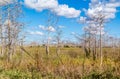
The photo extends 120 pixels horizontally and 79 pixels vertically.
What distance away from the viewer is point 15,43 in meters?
38.7

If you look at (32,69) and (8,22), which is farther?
(8,22)

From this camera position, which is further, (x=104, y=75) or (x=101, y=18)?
(x=101, y=18)

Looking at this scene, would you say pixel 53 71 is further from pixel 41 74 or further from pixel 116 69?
pixel 116 69

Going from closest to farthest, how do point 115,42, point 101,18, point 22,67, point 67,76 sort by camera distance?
point 67,76
point 22,67
point 101,18
point 115,42

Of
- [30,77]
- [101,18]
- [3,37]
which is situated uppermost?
[101,18]

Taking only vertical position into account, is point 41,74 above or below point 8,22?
below

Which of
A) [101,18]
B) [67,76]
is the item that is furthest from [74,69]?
[101,18]

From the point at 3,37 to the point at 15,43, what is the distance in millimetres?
3711

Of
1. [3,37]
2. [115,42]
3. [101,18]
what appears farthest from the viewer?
[115,42]

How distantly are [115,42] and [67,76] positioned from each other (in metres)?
72.6

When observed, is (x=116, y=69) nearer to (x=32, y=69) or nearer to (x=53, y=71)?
A: (x=53, y=71)

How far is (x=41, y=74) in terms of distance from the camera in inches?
543

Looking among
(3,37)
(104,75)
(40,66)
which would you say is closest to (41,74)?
(40,66)

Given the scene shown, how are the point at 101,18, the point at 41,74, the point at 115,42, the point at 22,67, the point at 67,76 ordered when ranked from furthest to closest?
1. the point at 115,42
2. the point at 101,18
3. the point at 22,67
4. the point at 41,74
5. the point at 67,76
